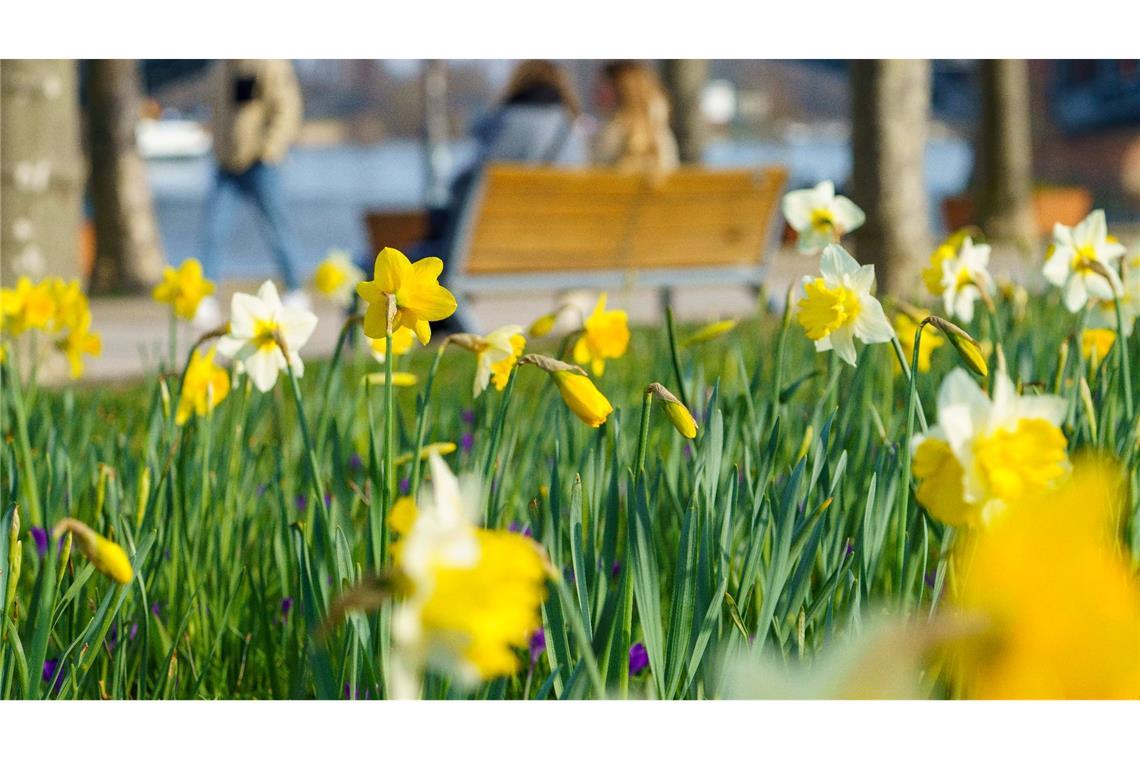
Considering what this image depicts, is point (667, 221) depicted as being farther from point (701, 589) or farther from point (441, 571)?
point (441, 571)

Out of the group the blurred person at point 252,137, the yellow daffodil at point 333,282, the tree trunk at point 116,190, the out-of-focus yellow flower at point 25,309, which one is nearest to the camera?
the out-of-focus yellow flower at point 25,309

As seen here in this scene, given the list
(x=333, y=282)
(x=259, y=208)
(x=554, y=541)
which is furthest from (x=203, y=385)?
(x=259, y=208)

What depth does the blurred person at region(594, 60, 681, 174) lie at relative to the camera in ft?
17.5

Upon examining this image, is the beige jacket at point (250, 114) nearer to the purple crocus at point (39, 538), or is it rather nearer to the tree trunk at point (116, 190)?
the tree trunk at point (116, 190)

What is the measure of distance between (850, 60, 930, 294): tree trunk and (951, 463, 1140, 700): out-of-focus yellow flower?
5.25 meters

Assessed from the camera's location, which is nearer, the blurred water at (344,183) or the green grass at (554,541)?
the green grass at (554,541)

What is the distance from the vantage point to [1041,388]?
5.03 ft

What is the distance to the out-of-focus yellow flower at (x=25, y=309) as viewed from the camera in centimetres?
196

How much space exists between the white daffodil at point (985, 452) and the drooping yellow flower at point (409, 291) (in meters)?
0.47

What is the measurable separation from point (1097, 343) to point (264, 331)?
1236 millimetres

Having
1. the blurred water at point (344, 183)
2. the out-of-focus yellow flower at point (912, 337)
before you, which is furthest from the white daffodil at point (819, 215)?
the blurred water at point (344, 183)

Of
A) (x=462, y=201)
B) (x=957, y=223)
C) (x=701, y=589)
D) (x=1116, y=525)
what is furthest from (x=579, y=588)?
(x=957, y=223)

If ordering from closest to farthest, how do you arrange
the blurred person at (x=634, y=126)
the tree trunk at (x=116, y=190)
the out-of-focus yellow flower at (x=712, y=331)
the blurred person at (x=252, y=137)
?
1. the out-of-focus yellow flower at (x=712, y=331)
2. the blurred person at (x=634, y=126)
3. the blurred person at (x=252, y=137)
4. the tree trunk at (x=116, y=190)

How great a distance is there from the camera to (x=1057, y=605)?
1.46ft
